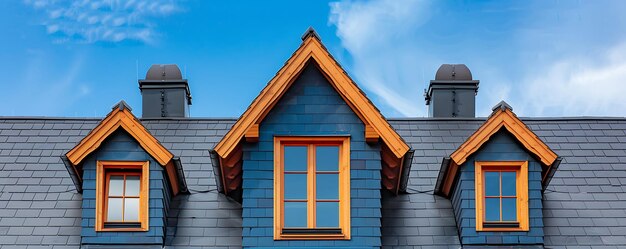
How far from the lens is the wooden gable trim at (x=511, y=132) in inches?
811

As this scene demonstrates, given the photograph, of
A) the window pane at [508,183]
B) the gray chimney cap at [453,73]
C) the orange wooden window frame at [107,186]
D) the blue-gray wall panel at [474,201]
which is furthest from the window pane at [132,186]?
the gray chimney cap at [453,73]

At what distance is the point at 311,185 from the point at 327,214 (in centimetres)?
60

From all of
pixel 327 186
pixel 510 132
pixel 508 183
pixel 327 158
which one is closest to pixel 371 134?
pixel 327 158

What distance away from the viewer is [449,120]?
25359mm

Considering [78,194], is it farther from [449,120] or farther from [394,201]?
[449,120]

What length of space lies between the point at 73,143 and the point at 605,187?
1125cm

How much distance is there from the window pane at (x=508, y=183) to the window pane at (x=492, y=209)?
0.23 m

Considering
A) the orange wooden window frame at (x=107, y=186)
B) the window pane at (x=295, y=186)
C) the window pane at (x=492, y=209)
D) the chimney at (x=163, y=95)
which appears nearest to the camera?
the window pane at (x=295, y=186)

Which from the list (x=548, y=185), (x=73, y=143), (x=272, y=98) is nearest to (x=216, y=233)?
(x=272, y=98)

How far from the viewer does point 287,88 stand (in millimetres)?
20719

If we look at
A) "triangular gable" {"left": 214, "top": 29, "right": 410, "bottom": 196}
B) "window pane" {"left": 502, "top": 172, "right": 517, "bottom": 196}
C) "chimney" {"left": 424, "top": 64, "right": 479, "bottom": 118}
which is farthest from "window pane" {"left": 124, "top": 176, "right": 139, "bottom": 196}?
"chimney" {"left": 424, "top": 64, "right": 479, "bottom": 118}

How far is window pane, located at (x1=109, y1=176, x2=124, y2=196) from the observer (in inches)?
816

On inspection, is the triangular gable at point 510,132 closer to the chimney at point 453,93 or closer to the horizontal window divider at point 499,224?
the horizontal window divider at point 499,224

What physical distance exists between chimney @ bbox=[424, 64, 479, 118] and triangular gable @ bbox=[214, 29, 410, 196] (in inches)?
244
